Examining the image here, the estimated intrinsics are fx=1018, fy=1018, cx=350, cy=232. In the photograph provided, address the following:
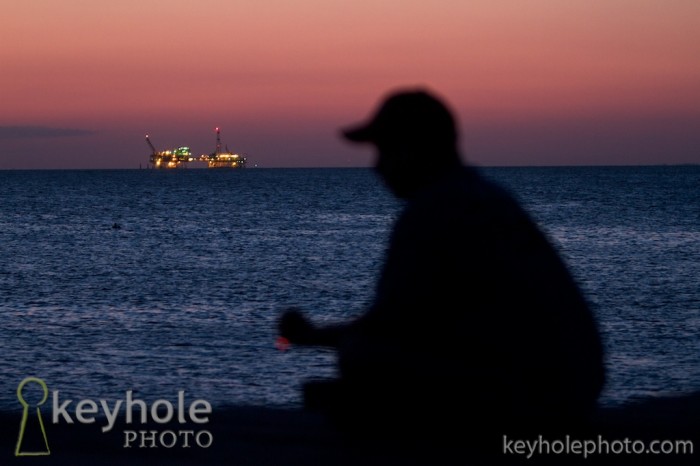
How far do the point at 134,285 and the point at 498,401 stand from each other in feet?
99.3

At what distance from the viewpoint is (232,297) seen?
92.4ft

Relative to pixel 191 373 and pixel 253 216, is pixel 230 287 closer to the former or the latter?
pixel 191 373

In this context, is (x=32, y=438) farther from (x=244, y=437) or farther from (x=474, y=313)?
(x=474, y=313)

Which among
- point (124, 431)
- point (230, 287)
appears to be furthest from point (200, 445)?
point (230, 287)

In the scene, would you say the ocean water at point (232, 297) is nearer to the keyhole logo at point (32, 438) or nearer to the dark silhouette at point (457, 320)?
the dark silhouette at point (457, 320)

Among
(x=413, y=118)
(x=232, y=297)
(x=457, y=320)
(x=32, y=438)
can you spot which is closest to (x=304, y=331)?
(x=457, y=320)

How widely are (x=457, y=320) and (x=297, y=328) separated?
0.54m

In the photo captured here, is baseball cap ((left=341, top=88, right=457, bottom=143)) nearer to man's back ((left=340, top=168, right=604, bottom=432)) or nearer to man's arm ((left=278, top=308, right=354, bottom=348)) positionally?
man's back ((left=340, top=168, right=604, bottom=432))

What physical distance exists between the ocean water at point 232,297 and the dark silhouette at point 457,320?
0.24 m

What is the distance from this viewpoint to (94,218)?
2940 inches

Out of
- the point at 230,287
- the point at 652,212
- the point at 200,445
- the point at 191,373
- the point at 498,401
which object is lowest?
the point at 498,401

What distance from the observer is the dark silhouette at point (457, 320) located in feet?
7.91

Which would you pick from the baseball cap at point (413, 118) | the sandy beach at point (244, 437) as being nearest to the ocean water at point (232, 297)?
the baseball cap at point (413, 118)

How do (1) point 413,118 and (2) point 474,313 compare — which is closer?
(2) point 474,313
